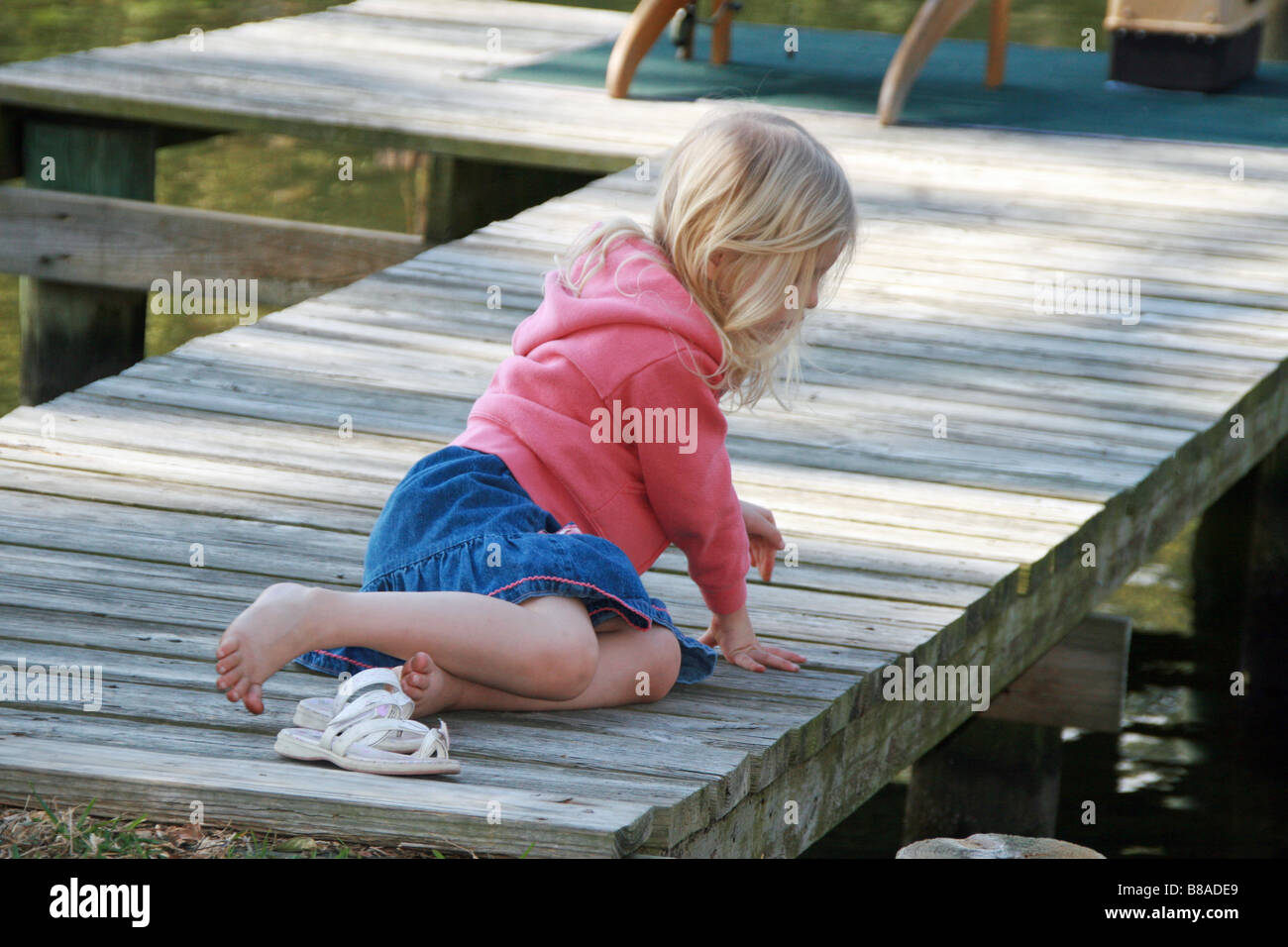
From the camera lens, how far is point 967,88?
25.6ft

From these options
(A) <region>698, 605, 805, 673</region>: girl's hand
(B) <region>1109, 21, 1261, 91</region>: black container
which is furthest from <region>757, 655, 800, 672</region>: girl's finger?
(B) <region>1109, 21, 1261, 91</region>: black container

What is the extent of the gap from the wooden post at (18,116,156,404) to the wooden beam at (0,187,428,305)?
283 millimetres

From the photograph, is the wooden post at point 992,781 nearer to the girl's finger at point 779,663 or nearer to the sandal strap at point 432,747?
the girl's finger at point 779,663

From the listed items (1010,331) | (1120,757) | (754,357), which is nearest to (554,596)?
(754,357)

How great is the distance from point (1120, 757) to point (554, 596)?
14.7ft

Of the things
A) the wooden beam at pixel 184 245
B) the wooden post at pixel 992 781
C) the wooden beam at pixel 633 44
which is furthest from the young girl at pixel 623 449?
the wooden beam at pixel 633 44

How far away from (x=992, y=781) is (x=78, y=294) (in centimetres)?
396

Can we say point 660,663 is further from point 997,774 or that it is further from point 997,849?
point 997,774

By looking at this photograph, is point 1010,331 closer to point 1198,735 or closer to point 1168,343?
point 1168,343

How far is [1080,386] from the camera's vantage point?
4.43 metres

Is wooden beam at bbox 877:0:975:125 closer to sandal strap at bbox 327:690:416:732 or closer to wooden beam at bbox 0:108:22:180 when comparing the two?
wooden beam at bbox 0:108:22:180

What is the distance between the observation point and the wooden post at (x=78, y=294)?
23.1 feet

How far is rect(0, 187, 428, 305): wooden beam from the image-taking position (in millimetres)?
6699

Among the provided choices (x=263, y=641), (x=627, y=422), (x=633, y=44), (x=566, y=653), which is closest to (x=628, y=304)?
(x=627, y=422)
